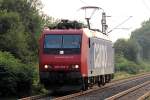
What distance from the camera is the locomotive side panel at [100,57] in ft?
101

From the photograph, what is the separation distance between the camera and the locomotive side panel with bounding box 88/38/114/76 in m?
30.8

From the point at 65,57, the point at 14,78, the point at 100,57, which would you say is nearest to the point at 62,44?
the point at 65,57

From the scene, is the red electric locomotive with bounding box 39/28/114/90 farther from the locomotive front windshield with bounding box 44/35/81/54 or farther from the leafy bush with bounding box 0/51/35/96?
the leafy bush with bounding box 0/51/35/96

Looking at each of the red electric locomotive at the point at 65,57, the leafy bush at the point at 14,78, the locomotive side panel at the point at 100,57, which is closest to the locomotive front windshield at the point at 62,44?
the red electric locomotive at the point at 65,57

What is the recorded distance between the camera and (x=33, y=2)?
2420 inches

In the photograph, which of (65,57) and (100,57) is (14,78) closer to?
(65,57)

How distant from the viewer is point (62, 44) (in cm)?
2853

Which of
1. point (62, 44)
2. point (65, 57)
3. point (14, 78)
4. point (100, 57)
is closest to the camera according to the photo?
point (14, 78)

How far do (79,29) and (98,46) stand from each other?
3970 mm

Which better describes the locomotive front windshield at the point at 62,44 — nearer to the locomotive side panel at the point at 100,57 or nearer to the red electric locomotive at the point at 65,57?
the red electric locomotive at the point at 65,57

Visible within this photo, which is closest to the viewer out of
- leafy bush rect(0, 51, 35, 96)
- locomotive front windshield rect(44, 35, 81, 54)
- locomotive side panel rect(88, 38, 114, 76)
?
leafy bush rect(0, 51, 35, 96)

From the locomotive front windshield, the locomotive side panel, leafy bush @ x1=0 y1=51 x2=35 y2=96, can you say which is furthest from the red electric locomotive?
leafy bush @ x1=0 y1=51 x2=35 y2=96

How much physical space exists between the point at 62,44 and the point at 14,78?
282 cm

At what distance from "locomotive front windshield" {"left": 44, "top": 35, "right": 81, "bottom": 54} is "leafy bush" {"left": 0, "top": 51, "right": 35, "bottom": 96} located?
1.71 m
